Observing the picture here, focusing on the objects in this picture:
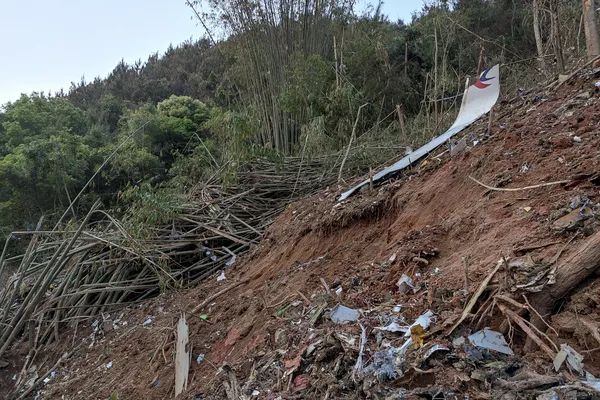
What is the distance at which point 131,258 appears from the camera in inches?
177

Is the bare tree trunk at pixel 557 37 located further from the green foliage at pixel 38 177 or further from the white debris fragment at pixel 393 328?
the green foliage at pixel 38 177

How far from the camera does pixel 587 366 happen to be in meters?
1.44

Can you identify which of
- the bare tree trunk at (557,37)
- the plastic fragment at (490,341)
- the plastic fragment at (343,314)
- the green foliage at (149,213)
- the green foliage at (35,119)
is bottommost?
the plastic fragment at (343,314)

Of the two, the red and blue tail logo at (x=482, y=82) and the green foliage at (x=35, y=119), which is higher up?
the green foliage at (x=35, y=119)

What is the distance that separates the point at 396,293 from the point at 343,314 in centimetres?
24

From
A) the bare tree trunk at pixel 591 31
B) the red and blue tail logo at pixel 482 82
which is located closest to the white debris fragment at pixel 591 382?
the bare tree trunk at pixel 591 31

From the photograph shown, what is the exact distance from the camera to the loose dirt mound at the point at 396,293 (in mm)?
1591

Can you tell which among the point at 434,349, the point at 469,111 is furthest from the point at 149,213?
the point at 434,349

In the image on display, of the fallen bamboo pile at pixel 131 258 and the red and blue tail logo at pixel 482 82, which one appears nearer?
the fallen bamboo pile at pixel 131 258

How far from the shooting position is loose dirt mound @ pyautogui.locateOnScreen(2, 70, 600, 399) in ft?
5.22

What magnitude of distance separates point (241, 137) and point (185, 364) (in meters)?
3.36

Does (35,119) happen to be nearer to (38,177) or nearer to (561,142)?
(38,177)

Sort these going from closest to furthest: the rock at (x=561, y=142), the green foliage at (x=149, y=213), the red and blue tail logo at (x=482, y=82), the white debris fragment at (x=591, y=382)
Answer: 1. the white debris fragment at (x=591, y=382)
2. the rock at (x=561, y=142)
3. the red and blue tail logo at (x=482, y=82)
4. the green foliage at (x=149, y=213)

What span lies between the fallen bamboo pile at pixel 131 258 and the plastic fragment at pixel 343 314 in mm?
2452
